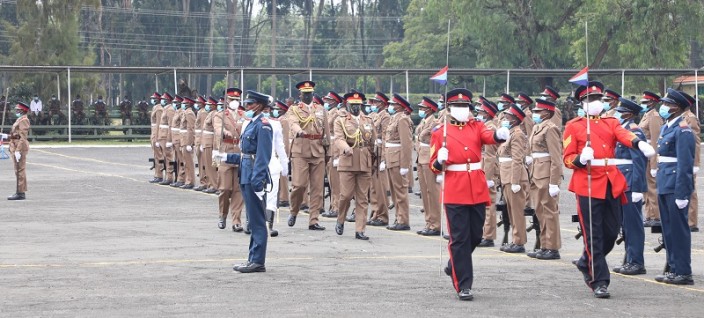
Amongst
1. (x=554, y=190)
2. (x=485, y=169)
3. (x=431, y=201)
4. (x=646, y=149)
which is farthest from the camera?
(x=431, y=201)

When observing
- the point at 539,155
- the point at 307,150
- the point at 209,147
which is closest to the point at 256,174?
the point at 539,155

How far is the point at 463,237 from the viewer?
35.6ft

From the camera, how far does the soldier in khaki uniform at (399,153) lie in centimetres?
1748

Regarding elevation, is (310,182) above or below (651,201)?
above

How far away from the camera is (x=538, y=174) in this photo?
13.8 m

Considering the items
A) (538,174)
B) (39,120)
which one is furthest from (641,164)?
(39,120)

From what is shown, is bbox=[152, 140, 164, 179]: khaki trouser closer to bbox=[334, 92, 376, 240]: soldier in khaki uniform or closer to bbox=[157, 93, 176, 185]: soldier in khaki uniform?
bbox=[157, 93, 176, 185]: soldier in khaki uniform

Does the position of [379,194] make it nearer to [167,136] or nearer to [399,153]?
[399,153]

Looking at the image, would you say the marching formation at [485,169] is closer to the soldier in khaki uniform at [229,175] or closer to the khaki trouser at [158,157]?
the soldier in khaki uniform at [229,175]

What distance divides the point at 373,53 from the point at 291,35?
2080 cm

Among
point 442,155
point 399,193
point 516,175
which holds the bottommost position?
point 399,193

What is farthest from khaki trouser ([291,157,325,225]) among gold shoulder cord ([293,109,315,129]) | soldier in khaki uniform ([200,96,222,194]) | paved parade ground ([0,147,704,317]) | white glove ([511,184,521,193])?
soldier in khaki uniform ([200,96,222,194])

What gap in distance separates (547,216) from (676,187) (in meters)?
2.39

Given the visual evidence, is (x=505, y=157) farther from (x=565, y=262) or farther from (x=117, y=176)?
(x=117, y=176)
